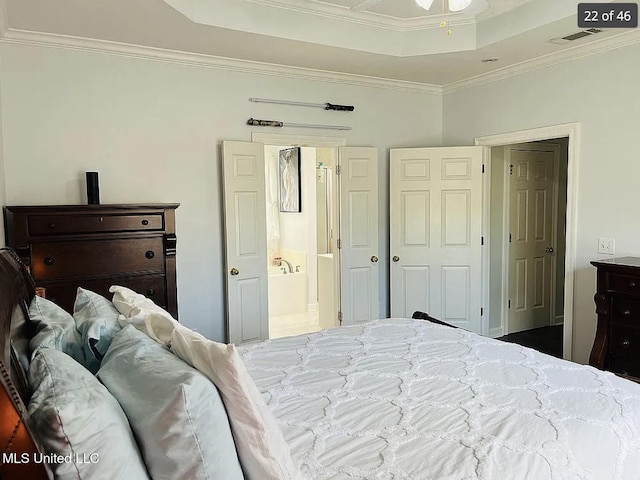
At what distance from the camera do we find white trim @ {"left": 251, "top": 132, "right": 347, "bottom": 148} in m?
4.28

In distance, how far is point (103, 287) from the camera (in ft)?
10.4

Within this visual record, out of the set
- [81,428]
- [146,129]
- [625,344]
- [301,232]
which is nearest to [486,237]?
[625,344]

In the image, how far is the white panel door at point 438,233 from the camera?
15.6ft

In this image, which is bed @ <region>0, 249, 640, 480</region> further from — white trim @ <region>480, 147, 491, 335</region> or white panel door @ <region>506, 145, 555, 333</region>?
white panel door @ <region>506, 145, 555, 333</region>

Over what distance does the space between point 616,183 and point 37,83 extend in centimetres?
438

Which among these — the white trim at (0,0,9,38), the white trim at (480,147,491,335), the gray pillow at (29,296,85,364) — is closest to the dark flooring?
the white trim at (480,147,491,335)

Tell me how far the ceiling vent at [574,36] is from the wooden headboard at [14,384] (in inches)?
150

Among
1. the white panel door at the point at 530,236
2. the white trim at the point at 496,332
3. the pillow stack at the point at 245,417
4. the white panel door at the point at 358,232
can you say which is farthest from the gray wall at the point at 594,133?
the pillow stack at the point at 245,417

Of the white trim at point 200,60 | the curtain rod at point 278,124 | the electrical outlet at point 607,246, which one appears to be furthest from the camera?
the curtain rod at point 278,124

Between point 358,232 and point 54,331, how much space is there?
3546mm

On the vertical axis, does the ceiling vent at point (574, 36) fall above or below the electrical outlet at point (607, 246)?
above

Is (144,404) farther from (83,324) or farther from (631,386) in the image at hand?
(631,386)

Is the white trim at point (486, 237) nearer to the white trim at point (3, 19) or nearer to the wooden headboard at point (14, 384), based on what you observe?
the white trim at point (3, 19)

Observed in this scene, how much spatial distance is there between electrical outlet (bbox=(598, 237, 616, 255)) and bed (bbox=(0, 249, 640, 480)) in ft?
6.46
